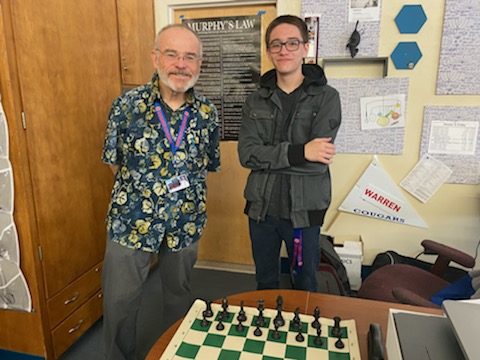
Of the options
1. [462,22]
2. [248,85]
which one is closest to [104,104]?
[248,85]

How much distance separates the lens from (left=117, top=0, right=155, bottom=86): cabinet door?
240 cm

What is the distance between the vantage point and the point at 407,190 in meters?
2.59

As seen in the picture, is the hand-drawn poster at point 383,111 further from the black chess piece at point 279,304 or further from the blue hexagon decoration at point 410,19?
the black chess piece at point 279,304

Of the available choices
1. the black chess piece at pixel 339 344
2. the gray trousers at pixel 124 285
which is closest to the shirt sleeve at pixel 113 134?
the gray trousers at pixel 124 285

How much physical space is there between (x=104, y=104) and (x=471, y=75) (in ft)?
7.49

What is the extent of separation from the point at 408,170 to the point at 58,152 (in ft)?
7.19

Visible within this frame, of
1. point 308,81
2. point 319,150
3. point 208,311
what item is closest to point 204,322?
point 208,311

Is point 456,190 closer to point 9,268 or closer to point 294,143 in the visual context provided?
point 294,143

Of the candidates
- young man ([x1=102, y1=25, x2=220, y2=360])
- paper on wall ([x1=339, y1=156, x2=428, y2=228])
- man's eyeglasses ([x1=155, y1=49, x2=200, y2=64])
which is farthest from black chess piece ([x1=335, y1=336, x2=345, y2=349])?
paper on wall ([x1=339, y1=156, x2=428, y2=228])

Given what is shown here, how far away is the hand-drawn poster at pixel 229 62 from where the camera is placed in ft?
9.07

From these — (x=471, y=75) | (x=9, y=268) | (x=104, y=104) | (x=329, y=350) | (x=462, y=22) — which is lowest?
(x=9, y=268)

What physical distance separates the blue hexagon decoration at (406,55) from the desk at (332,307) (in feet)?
5.75

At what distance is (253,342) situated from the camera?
1012mm

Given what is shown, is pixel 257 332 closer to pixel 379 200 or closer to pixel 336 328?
pixel 336 328
